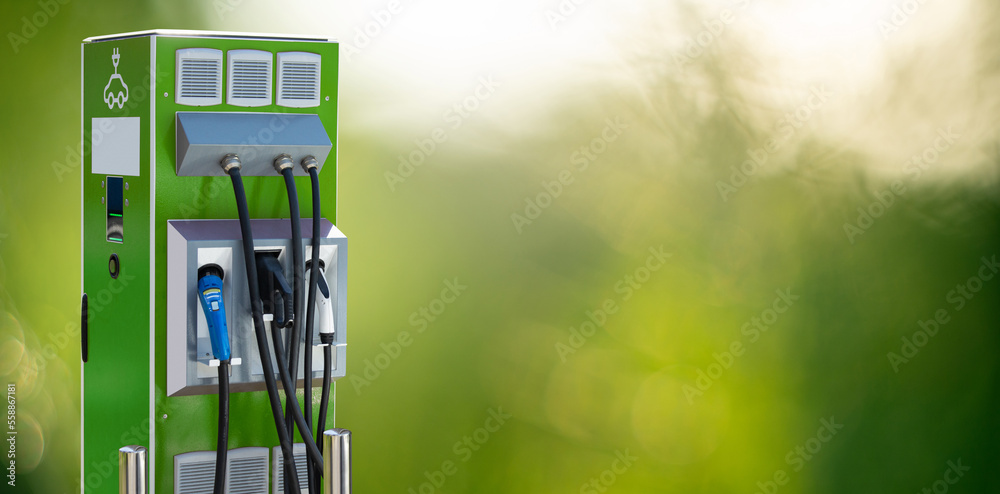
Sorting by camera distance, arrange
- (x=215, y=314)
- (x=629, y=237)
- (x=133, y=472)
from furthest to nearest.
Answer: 1. (x=629, y=237)
2. (x=215, y=314)
3. (x=133, y=472)

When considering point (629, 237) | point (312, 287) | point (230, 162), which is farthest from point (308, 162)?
point (629, 237)

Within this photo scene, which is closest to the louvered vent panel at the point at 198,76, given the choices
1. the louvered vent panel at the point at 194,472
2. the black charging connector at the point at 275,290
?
the black charging connector at the point at 275,290

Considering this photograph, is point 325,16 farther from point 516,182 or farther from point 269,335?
point 269,335

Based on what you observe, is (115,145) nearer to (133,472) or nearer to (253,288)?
(253,288)

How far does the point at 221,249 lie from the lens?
194 centimetres

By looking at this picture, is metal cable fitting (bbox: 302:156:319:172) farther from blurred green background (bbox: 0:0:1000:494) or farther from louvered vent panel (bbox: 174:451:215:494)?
blurred green background (bbox: 0:0:1000:494)

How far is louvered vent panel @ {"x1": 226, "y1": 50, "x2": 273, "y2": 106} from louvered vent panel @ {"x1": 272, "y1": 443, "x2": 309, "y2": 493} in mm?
760

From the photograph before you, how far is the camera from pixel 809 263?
3.99 meters

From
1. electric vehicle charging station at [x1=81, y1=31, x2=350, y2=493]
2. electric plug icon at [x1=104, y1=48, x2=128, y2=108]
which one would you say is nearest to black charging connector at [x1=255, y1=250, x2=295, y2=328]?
electric vehicle charging station at [x1=81, y1=31, x2=350, y2=493]

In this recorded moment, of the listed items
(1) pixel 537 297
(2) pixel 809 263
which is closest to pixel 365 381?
(1) pixel 537 297

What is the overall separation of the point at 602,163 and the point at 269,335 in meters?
1.94

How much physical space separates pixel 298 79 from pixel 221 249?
40 centimetres

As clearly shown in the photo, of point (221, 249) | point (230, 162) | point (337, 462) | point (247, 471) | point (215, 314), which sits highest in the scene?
point (230, 162)

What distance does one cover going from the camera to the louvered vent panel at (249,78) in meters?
1.96
